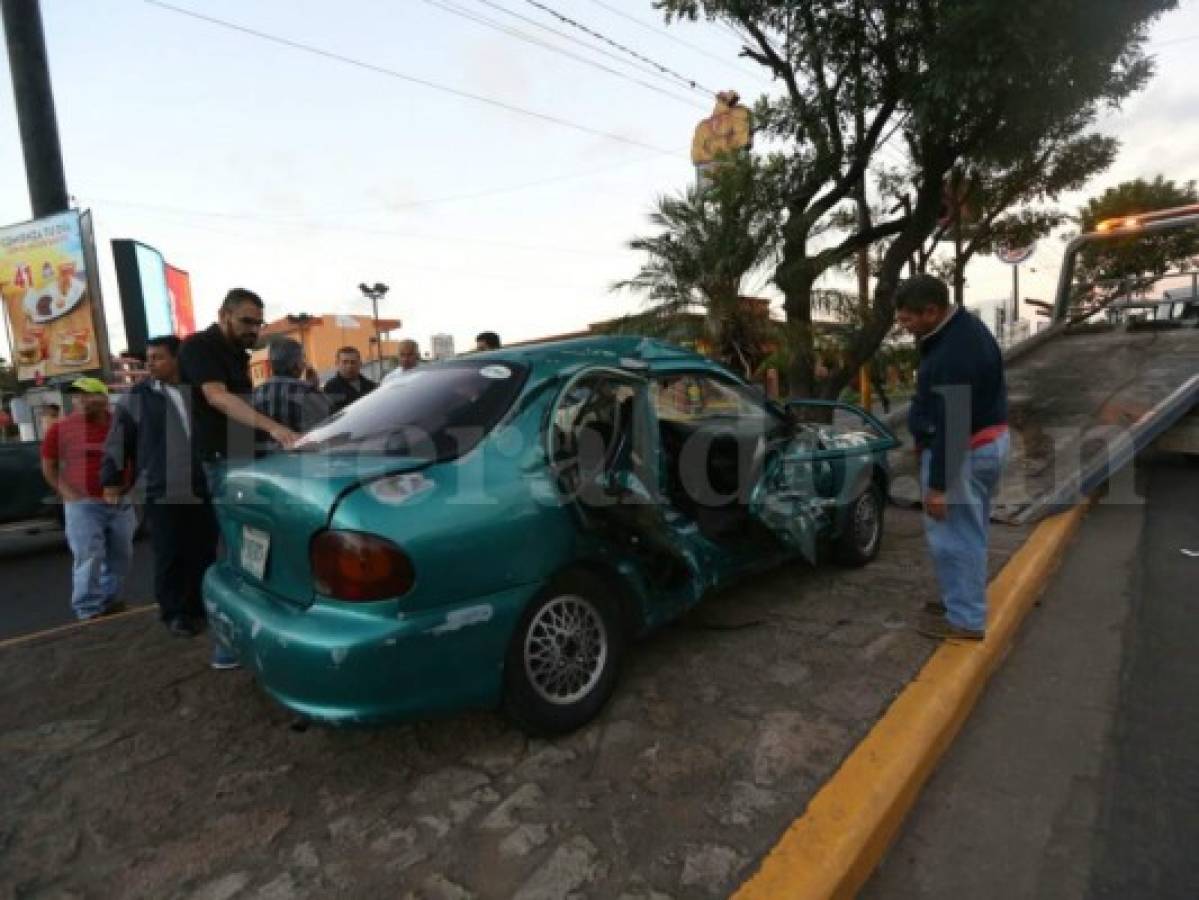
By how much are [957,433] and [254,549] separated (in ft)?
9.76

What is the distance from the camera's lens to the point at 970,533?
3.34m

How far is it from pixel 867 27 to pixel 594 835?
877 cm

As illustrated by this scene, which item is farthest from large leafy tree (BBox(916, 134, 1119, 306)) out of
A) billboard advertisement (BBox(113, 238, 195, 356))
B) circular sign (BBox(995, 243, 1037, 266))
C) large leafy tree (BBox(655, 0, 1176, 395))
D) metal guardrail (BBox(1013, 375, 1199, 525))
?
billboard advertisement (BBox(113, 238, 195, 356))

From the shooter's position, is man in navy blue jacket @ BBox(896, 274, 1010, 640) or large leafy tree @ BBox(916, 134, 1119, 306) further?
large leafy tree @ BBox(916, 134, 1119, 306)

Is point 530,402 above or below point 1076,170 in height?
below

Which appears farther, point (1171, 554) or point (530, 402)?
point (1171, 554)

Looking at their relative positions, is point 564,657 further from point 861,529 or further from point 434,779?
point 861,529

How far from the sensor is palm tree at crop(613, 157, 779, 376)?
8875 millimetres

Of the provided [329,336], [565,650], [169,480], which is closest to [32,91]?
[169,480]

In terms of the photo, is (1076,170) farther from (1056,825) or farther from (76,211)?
(76,211)

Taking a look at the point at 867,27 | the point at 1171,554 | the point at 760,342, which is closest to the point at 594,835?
the point at 1171,554

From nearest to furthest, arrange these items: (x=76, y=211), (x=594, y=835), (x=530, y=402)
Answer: (x=594, y=835)
(x=530, y=402)
(x=76, y=211)

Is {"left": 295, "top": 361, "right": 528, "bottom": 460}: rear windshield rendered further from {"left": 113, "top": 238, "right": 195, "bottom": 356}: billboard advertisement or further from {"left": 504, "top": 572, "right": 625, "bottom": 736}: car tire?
{"left": 113, "top": 238, "right": 195, "bottom": 356}: billboard advertisement

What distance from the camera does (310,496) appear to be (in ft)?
7.77
